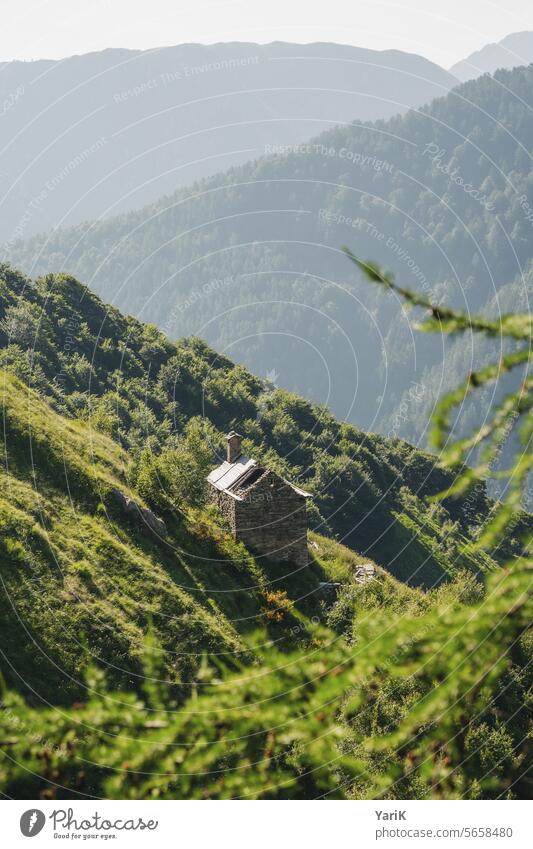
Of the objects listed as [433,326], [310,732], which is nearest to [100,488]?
[310,732]

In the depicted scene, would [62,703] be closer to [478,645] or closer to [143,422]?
[478,645]

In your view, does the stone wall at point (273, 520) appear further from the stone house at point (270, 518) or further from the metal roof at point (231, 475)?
the metal roof at point (231, 475)

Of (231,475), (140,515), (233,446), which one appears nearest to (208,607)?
(140,515)

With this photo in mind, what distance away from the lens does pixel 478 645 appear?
239 inches

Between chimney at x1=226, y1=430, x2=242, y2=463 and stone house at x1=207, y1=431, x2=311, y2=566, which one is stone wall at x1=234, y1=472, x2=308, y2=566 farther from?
chimney at x1=226, y1=430, x2=242, y2=463

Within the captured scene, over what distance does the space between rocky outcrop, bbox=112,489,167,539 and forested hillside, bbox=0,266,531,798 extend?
13cm

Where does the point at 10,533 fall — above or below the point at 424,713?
below

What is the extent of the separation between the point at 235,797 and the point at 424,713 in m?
6.36

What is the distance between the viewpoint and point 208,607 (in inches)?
Result: 1375

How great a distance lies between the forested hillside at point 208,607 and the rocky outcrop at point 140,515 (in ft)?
0.43

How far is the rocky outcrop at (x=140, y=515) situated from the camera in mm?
38094

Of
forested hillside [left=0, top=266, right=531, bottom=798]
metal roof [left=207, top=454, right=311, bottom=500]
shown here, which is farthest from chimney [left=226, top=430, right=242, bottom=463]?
forested hillside [left=0, top=266, right=531, bottom=798]

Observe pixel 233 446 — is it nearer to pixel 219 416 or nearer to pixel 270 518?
pixel 270 518

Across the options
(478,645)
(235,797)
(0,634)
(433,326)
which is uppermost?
(433,326)
